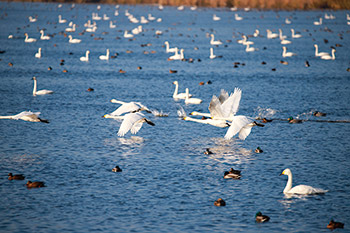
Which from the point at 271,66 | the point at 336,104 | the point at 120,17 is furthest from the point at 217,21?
the point at 336,104

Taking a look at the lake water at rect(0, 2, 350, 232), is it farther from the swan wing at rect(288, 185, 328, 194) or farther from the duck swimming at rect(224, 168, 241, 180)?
the swan wing at rect(288, 185, 328, 194)

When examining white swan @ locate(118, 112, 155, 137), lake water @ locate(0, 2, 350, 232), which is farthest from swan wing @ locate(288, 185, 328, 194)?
white swan @ locate(118, 112, 155, 137)

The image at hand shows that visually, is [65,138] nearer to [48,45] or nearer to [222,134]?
[222,134]

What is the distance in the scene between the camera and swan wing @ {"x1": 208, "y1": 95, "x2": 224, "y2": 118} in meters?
25.3

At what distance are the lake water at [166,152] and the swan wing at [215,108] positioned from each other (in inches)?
43.9

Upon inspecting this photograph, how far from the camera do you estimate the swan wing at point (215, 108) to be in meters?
25.3

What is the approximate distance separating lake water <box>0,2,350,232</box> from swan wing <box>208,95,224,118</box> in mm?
1116

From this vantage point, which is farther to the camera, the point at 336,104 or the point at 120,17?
the point at 120,17

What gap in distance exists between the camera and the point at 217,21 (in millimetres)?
105500

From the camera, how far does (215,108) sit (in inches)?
1011

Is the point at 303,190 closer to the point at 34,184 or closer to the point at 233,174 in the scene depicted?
the point at 233,174

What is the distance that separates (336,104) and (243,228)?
815 inches

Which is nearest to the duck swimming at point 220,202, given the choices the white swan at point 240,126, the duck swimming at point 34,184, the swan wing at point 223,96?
the duck swimming at point 34,184

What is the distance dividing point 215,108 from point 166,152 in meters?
3.37
